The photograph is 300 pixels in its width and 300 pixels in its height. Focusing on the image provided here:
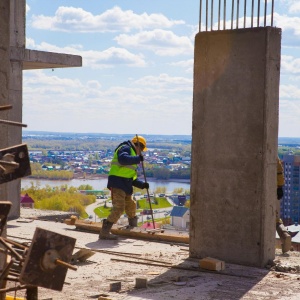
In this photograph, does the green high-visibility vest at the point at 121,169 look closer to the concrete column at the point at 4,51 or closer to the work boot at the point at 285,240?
the work boot at the point at 285,240

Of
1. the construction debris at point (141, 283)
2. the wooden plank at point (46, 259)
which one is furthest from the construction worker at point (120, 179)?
the wooden plank at point (46, 259)

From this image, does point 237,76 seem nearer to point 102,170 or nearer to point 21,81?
point 21,81

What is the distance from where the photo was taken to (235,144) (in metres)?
10.0

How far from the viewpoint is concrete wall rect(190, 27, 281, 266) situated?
32.3ft

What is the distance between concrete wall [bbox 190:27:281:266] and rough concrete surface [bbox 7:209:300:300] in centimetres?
38

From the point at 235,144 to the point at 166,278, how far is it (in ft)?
6.51

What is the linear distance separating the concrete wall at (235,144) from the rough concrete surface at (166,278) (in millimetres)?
377

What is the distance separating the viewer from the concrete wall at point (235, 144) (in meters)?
9.86

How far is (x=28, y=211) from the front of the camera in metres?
16.3

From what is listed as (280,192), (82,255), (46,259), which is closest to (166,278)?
(82,255)

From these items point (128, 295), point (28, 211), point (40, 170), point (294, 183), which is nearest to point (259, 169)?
point (128, 295)

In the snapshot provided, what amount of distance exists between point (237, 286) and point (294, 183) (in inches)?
4673

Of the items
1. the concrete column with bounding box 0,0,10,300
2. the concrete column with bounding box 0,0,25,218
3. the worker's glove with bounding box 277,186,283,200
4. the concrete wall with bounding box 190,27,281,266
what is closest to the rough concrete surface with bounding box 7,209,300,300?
the concrete wall with bounding box 190,27,281,266

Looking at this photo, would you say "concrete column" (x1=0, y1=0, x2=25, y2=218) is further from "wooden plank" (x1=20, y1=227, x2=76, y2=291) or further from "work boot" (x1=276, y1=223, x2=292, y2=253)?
"wooden plank" (x1=20, y1=227, x2=76, y2=291)
